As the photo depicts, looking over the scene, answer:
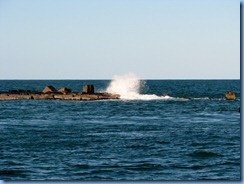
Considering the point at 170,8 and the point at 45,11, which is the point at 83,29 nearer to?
the point at 45,11

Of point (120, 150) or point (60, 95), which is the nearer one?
point (120, 150)

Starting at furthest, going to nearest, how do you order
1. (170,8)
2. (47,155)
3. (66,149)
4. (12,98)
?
(12,98) → (66,149) → (47,155) → (170,8)

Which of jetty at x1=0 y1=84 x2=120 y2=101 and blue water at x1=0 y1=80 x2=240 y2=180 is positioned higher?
jetty at x1=0 y1=84 x2=120 y2=101

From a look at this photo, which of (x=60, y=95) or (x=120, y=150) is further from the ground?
(x=60, y=95)

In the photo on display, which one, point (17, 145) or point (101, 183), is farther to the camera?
point (17, 145)

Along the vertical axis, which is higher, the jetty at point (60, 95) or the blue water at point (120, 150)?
the jetty at point (60, 95)

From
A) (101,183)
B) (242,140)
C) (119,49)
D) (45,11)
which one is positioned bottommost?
(101,183)

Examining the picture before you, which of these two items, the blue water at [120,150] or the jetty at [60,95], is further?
the jetty at [60,95]

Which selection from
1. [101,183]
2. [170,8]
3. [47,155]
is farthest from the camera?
[47,155]

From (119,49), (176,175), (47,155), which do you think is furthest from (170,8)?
(47,155)

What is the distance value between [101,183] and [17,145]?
3.87 m

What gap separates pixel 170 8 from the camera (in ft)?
33.1

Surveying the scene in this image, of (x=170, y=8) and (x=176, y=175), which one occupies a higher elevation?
(x=170, y=8)

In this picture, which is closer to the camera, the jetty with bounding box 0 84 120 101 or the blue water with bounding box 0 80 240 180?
the blue water with bounding box 0 80 240 180
